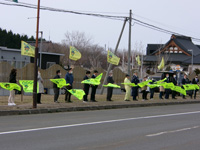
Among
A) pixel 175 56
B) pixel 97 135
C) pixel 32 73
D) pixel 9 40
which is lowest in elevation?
pixel 97 135

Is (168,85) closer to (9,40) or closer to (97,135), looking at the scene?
(97,135)

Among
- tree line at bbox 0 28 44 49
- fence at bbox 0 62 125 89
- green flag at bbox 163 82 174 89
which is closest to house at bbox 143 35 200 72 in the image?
tree line at bbox 0 28 44 49

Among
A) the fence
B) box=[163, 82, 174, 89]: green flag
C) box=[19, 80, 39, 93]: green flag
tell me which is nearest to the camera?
box=[19, 80, 39, 93]: green flag

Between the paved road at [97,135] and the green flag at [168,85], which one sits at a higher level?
the green flag at [168,85]

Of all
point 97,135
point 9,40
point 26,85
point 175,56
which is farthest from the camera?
point 9,40

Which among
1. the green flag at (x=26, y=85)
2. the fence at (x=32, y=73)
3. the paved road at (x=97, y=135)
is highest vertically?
the fence at (x=32, y=73)

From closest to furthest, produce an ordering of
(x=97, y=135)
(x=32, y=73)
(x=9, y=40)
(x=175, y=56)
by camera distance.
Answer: (x=97, y=135) < (x=32, y=73) < (x=175, y=56) < (x=9, y=40)

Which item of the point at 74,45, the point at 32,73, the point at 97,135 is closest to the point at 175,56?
the point at 74,45

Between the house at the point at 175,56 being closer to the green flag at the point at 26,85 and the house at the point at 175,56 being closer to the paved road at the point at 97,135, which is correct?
the green flag at the point at 26,85

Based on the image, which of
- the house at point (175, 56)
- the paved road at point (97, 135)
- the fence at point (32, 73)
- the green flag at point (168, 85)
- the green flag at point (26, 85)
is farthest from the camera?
the house at point (175, 56)

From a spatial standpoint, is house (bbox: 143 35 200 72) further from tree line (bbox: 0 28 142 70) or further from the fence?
the fence

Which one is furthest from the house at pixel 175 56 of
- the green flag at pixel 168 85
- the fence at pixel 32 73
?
the green flag at pixel 168 85

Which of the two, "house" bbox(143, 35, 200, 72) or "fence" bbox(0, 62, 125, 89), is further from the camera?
"house" bbox(143, 35, 200, 72)

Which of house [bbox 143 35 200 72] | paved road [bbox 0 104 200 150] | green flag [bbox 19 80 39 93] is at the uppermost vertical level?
house [bbox 143 35 200 72]
